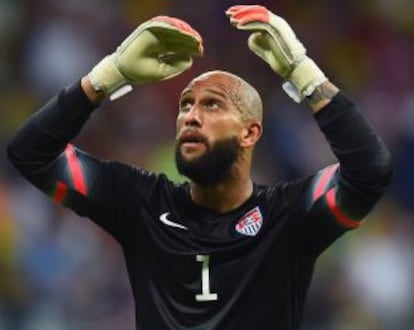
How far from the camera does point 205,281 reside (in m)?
4.27

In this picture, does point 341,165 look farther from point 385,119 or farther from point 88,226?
point 385,119

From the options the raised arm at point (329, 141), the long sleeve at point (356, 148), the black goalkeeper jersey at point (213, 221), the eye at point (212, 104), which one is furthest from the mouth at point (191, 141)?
the long sleeve at point (356, 148)

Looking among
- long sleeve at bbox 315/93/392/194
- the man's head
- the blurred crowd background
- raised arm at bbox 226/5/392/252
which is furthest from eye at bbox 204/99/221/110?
the blurred crowd background

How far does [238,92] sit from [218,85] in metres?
0.07

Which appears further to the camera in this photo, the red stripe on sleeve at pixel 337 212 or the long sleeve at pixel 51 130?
the long sleeve at pixel 51 130

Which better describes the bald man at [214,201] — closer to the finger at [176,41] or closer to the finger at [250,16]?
the finger at [176,41]

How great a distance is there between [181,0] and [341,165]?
19.7 feet

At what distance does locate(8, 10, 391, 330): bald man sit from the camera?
4.15 meters

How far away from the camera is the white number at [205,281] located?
425 centimetres

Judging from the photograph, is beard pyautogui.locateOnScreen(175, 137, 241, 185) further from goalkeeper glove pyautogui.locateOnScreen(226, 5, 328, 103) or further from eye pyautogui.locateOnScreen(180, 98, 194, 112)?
goalkeeper glove pyautogui.locateOnScreen(226, 5, 328, 103)

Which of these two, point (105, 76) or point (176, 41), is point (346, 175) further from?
point (105, 76)

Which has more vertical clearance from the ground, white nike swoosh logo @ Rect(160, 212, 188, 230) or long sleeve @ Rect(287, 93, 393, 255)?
long sleeve @ Rect(287, 93, 393, 255)

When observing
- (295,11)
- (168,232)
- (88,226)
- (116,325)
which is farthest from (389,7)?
(168,232)

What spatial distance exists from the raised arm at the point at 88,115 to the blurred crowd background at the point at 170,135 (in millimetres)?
2928
